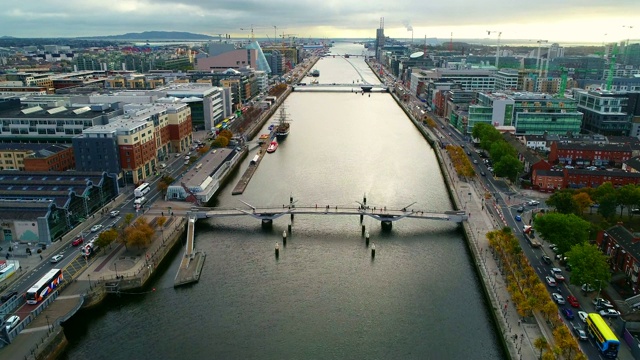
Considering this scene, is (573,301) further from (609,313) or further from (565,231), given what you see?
A: (565,231)

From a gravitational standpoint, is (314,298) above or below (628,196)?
below

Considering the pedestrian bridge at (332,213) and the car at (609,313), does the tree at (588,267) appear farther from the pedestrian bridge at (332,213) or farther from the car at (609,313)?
the pedestrian bridge at (332,213)

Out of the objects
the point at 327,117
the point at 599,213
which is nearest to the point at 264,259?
the point at 599,213

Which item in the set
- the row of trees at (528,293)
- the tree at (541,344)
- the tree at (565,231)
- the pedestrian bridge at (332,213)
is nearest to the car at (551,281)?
the row of trees at (528,293)

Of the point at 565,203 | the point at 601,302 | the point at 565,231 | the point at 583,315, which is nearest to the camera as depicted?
the point at 583,315

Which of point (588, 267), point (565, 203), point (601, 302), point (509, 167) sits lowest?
point (601, 302)

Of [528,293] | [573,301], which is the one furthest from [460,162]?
[528,293]
